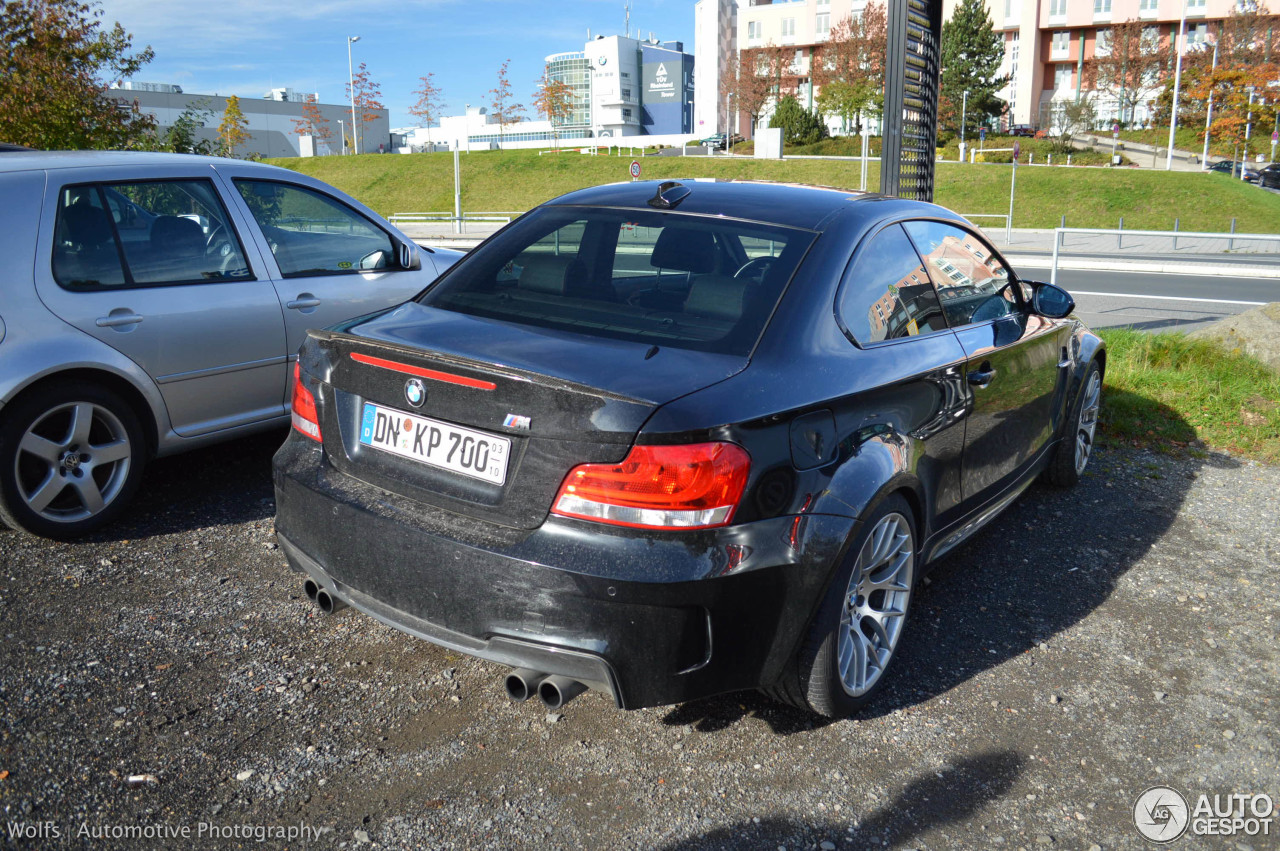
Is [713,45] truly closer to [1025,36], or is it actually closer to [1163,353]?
[1025,36]

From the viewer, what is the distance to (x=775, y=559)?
2500 mm

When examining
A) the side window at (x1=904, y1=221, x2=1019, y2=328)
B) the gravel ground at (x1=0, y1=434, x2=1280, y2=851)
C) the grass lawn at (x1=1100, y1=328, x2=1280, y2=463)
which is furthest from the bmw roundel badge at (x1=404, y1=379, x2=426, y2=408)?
the grass lawn at (x1=1100, y1=328, x2=1280, y2=463)

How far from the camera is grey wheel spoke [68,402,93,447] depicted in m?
4.18

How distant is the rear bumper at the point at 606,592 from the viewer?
2.37m

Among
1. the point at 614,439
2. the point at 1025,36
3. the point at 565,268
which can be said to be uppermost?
the point at 1025,36

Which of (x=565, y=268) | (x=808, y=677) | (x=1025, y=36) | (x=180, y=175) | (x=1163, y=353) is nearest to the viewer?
(x=808, y=677)

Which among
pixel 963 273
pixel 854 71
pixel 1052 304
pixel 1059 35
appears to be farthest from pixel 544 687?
pixel 1059 35

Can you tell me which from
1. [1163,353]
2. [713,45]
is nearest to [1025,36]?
[713,45]

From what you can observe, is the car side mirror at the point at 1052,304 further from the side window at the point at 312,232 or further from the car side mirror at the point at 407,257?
the side window at the point at 312,232

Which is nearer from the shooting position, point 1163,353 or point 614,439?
point 614,439

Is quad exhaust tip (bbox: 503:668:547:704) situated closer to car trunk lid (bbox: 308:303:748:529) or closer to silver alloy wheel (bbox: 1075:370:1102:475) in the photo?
car trunk lid (bbox: 308:303:748:529)

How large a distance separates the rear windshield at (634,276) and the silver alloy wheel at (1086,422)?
2.89 m

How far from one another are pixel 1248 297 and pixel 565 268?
16538 mm

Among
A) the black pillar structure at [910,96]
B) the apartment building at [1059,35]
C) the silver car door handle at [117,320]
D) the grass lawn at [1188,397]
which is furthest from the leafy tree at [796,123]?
the silver car door handle at [117,320]
